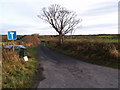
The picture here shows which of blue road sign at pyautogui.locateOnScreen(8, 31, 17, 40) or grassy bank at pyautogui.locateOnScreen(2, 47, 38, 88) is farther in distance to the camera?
blue road sign at pyautogui.locateOnScreen(8, 31, 17, 40)

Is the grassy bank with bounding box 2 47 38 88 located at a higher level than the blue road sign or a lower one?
lower

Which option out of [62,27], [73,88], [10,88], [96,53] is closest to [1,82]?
[10,88]

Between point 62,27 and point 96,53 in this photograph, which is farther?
point 62,27

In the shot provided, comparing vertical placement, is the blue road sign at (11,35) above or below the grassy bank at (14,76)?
above

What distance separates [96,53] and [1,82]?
10771 mm

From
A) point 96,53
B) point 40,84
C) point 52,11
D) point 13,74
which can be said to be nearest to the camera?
point 40,84

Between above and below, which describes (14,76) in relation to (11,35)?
below

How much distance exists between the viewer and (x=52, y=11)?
109 ft

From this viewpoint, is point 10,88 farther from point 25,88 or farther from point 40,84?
point 40,84

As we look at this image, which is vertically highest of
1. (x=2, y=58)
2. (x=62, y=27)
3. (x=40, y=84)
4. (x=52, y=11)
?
(x=52, y=11)

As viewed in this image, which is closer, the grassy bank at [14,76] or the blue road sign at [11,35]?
the grassy bank at [14,76]

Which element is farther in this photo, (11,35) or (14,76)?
(11,35)

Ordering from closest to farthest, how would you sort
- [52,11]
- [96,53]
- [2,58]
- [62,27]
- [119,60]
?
[2,58] → [119,60] → [96,53] → [62,27] → [52,11]

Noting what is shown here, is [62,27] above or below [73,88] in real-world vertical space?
above
